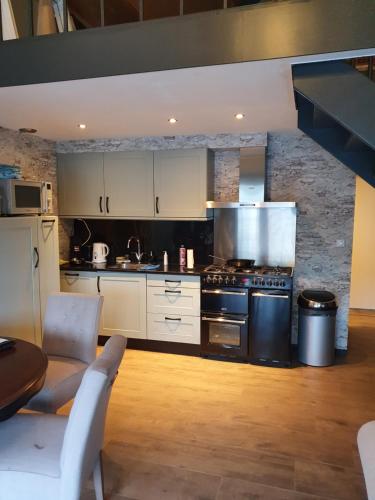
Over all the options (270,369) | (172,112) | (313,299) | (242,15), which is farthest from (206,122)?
(270,369)

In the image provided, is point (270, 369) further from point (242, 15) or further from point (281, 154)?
point (242, 15)

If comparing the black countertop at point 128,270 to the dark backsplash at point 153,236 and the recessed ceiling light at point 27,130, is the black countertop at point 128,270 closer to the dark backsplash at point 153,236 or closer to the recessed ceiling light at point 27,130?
the dark backsplash at point 153,236

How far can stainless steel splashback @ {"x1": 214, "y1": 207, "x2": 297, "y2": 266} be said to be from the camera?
4.09m

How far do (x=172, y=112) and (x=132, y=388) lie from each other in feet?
7.86

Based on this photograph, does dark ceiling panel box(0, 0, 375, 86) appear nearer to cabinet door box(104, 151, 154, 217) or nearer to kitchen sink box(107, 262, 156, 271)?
cabinet door box(104, 151, 154, 217)

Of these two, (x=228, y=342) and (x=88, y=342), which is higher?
(x=88, y=342)

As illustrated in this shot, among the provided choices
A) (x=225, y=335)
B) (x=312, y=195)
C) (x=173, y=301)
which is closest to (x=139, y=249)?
(x=173, y=301)

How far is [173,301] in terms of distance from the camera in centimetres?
398

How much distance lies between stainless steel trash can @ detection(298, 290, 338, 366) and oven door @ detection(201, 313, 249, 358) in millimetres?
577

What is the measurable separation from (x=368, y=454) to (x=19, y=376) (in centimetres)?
159

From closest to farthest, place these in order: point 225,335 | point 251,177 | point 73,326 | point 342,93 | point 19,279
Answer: point 342,93 → point 73,326 → point 19,279 → point 225,335 → point 251,177

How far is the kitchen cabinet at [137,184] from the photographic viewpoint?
13.3 feet

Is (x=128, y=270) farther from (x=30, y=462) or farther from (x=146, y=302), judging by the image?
(x=30, y=462)

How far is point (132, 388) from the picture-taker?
3.29m
